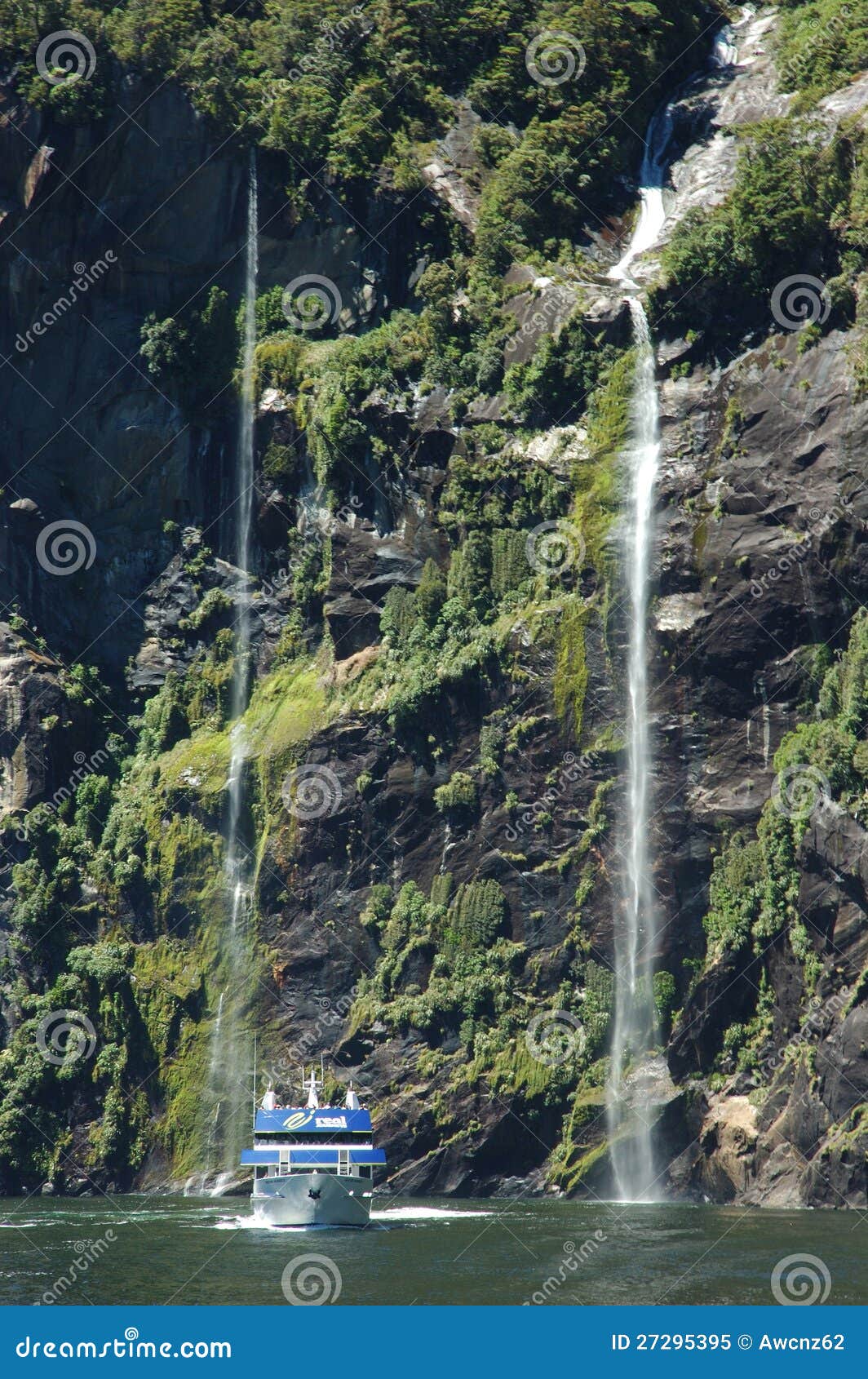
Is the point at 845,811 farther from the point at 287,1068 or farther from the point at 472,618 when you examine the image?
the point at 287,1068

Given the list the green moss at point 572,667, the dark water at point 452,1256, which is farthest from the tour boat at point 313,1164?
the green moss at point 572,667

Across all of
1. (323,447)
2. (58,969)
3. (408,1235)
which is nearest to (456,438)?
(323,447)

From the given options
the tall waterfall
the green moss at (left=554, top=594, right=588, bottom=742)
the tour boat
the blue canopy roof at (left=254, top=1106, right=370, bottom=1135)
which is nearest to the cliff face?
the green moss at (left=554, top=594, right=588, bottom=742)

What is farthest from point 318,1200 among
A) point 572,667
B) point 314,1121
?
point 572,667

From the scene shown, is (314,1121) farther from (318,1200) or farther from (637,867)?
(637,867)

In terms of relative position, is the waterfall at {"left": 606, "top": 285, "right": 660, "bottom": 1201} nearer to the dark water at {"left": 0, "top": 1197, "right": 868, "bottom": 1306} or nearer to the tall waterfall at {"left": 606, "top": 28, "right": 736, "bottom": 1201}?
the tall waterfall at {"left": 606, "top": 28, "right": 736, "bottom": 1201}
